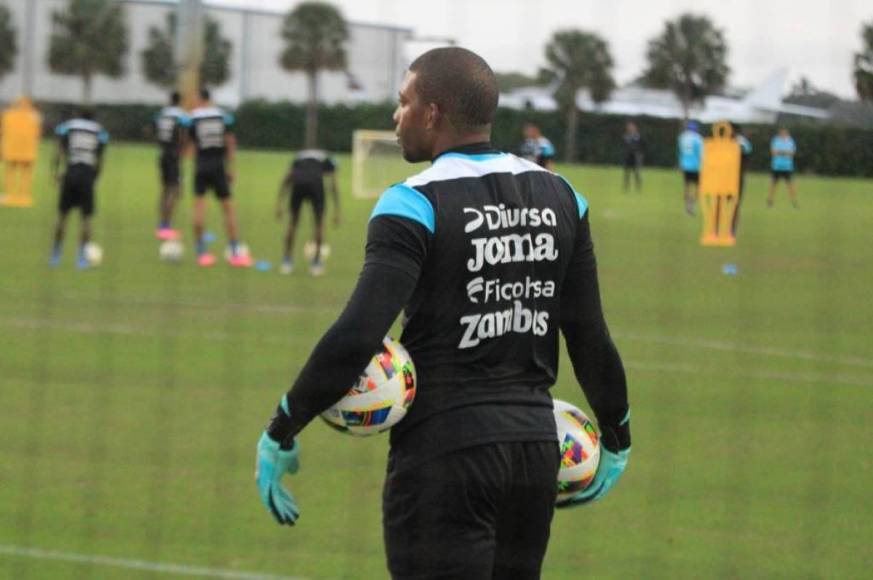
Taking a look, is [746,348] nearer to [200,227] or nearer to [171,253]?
[200,227]

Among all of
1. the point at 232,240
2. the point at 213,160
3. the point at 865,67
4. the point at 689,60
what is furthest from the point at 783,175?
the point at 865,67

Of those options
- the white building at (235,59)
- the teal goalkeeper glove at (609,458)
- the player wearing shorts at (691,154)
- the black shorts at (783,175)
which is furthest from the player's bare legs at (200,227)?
the teal goalkeeper glove at (609,458)

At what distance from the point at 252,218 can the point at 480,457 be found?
73.2 feet

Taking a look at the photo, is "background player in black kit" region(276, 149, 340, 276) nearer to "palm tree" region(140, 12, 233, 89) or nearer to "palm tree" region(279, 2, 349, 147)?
"palm tree" region(279, 2, 349, 147)

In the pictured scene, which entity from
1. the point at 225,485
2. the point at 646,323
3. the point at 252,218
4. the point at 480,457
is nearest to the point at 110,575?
the point at 225,485

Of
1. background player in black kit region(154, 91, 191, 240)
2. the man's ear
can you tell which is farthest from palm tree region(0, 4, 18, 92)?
the man's ear

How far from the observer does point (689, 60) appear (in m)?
7.31

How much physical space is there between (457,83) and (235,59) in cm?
1875

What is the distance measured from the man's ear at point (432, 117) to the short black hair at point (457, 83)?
0.4 inches

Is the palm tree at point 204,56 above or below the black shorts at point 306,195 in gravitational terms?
above

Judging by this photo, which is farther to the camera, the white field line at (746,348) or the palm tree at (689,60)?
the white field line at (746,348)

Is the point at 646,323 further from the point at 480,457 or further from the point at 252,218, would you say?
the point at 252,218

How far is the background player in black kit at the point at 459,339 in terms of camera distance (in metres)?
3.47

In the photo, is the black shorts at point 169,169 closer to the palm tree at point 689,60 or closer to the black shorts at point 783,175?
the black shorts at point 783,175
